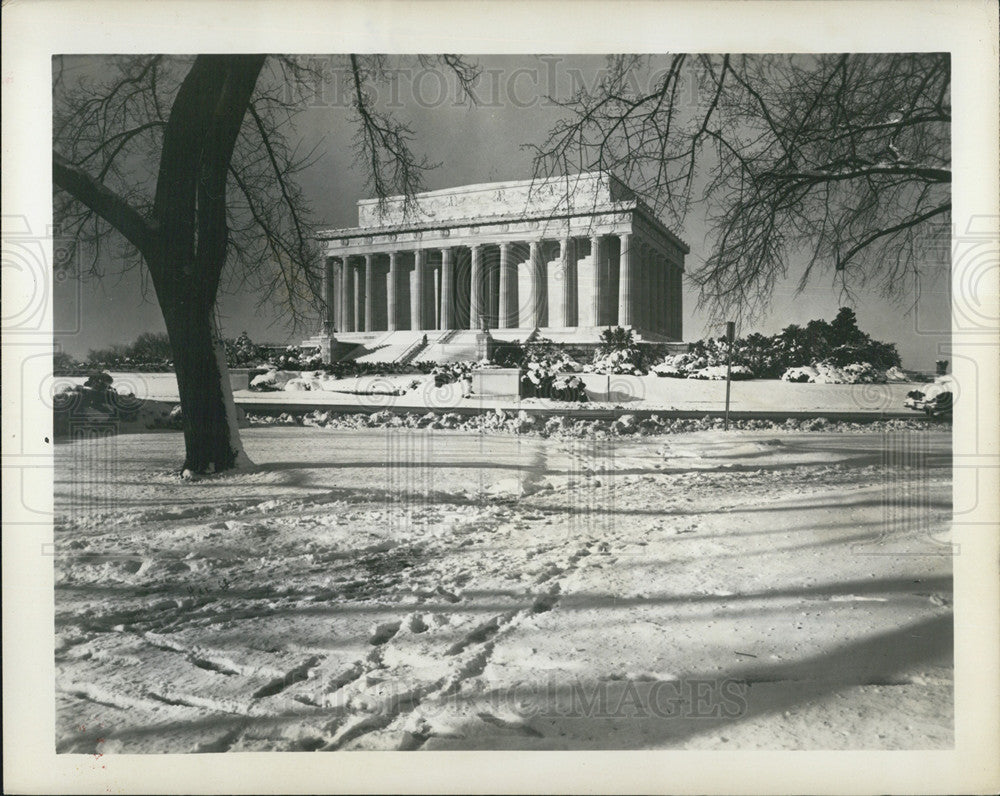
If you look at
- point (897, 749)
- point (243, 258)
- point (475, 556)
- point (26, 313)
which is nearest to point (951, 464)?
point (897, 749)

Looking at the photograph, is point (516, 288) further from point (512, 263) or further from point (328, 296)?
point (328, 296)

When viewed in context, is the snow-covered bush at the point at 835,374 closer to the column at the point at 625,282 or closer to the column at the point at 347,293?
the column at the point at 625,282

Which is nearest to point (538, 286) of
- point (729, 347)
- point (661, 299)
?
point (661, 299)

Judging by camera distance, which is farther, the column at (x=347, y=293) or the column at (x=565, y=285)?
the column at (x=347, y=293)

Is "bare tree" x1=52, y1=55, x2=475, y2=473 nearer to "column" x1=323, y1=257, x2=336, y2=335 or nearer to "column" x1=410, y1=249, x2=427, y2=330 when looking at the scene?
"column" x1=323, y1=257, x2=336, y2=335

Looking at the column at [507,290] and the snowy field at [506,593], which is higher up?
the column at [507,290]

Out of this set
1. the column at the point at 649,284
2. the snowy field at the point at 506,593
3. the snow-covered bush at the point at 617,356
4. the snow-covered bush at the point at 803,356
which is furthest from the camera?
the snow-covered bush at the point at 617,356

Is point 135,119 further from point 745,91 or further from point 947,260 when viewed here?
point 947,260

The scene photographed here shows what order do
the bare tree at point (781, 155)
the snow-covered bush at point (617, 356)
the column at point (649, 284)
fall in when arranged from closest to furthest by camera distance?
the bare tree at point (781, 155), the column at point (649, 284), the snow-covered bush at point (617, 356)

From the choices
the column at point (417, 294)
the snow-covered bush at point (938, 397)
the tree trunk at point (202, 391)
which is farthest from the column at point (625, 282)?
the tree trunk at point (202, 391)
